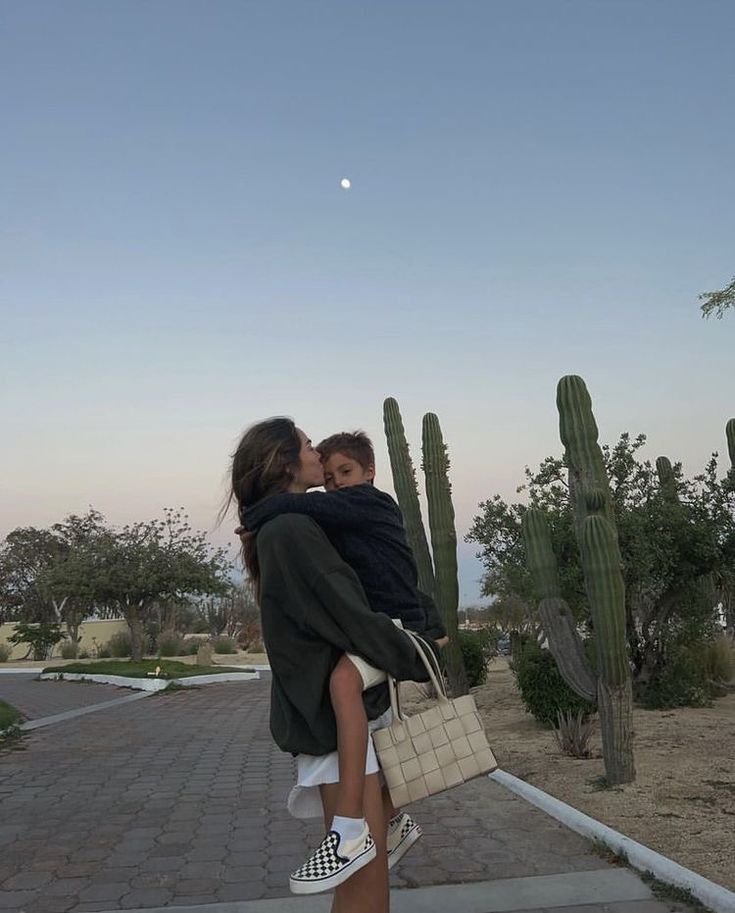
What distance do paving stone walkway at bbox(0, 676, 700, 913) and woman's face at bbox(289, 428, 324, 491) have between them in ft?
7.98

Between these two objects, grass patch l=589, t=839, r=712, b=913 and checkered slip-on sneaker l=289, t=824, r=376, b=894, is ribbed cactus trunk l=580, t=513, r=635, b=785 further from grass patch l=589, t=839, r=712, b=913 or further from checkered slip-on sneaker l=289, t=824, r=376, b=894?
checkered slip-on sneaker l=289, t=824, r=376, b=894

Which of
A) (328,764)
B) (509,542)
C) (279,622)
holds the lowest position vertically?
(328,764)

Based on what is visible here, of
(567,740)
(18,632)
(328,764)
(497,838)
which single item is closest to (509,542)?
Result: (567,740)

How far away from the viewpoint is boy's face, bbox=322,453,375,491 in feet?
8.20

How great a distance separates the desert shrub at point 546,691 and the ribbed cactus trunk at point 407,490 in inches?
132

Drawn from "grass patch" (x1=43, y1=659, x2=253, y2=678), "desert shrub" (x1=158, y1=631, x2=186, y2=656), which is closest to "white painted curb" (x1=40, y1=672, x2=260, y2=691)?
"grass patch" (x1=43, y1=659, x2=253, y2=678)

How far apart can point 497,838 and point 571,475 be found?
12.6 ft

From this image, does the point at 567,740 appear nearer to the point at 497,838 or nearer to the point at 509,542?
the point at 497,838

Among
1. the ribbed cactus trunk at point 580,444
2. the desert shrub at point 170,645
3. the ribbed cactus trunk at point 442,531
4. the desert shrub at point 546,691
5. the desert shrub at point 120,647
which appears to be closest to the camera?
the ribbed cactus trunk at point 580,444

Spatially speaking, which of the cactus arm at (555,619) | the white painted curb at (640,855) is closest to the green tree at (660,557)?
the cactus arm at (555,619)

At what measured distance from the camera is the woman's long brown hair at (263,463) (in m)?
2.28

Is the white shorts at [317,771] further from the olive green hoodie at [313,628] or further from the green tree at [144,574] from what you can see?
Answer: the green tree at [144,574]

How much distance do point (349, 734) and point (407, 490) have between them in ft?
38.5

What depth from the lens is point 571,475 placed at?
795 centimetres
